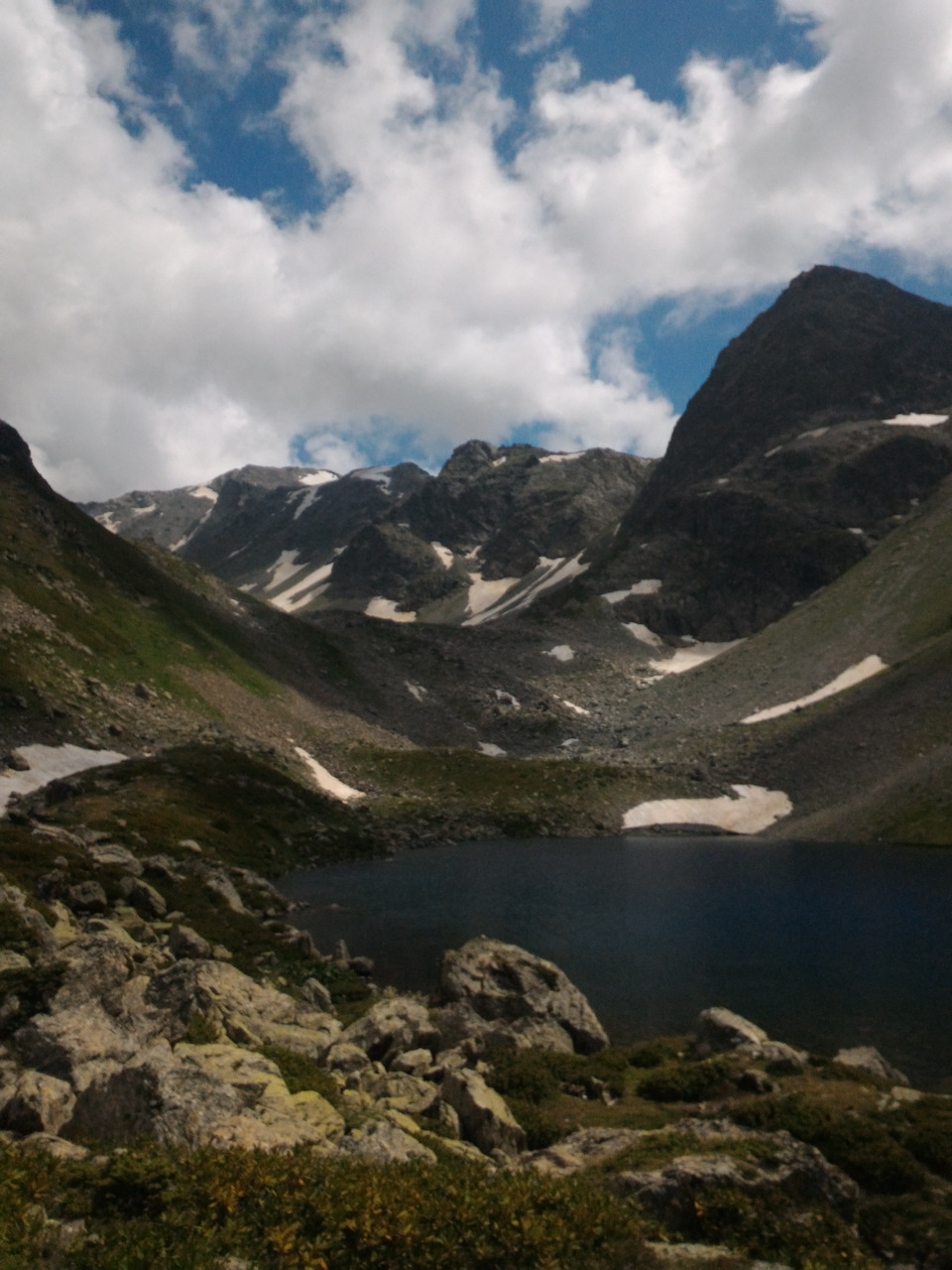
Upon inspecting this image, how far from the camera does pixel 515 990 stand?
30.7m

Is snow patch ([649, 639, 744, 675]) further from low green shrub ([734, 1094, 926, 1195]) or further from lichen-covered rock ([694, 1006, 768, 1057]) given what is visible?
low green shrub ([734, 1094, 926, 1195])

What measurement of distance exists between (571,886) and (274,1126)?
52.1 meters

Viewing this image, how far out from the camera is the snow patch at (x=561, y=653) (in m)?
178

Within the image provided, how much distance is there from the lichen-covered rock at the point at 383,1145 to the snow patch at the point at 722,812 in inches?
3419

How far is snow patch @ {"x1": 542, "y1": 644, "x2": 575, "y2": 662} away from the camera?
584ft

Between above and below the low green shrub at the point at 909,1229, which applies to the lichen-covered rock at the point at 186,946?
above

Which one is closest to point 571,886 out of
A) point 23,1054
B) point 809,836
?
point 809,836

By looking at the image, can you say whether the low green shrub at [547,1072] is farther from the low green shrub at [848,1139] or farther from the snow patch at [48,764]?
the snow patch at [48,764]

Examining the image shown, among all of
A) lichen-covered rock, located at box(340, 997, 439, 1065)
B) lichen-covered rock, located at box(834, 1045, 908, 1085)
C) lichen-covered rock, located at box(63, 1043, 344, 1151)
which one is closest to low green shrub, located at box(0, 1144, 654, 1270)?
lichen-covered rock, located at box(63, 1043, 344, 1151)

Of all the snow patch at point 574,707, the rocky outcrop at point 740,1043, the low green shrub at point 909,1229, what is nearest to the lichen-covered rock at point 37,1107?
the low green shrub at point 909,1229

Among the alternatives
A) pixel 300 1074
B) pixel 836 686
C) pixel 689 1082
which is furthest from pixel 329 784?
pixel 836 686

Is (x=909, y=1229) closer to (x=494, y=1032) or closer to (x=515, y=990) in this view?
(x=494, y=1032)

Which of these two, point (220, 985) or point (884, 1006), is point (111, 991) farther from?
point (884, 1006)

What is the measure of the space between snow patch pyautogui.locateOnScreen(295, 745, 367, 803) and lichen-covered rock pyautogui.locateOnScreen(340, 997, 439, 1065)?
66.0 meters
